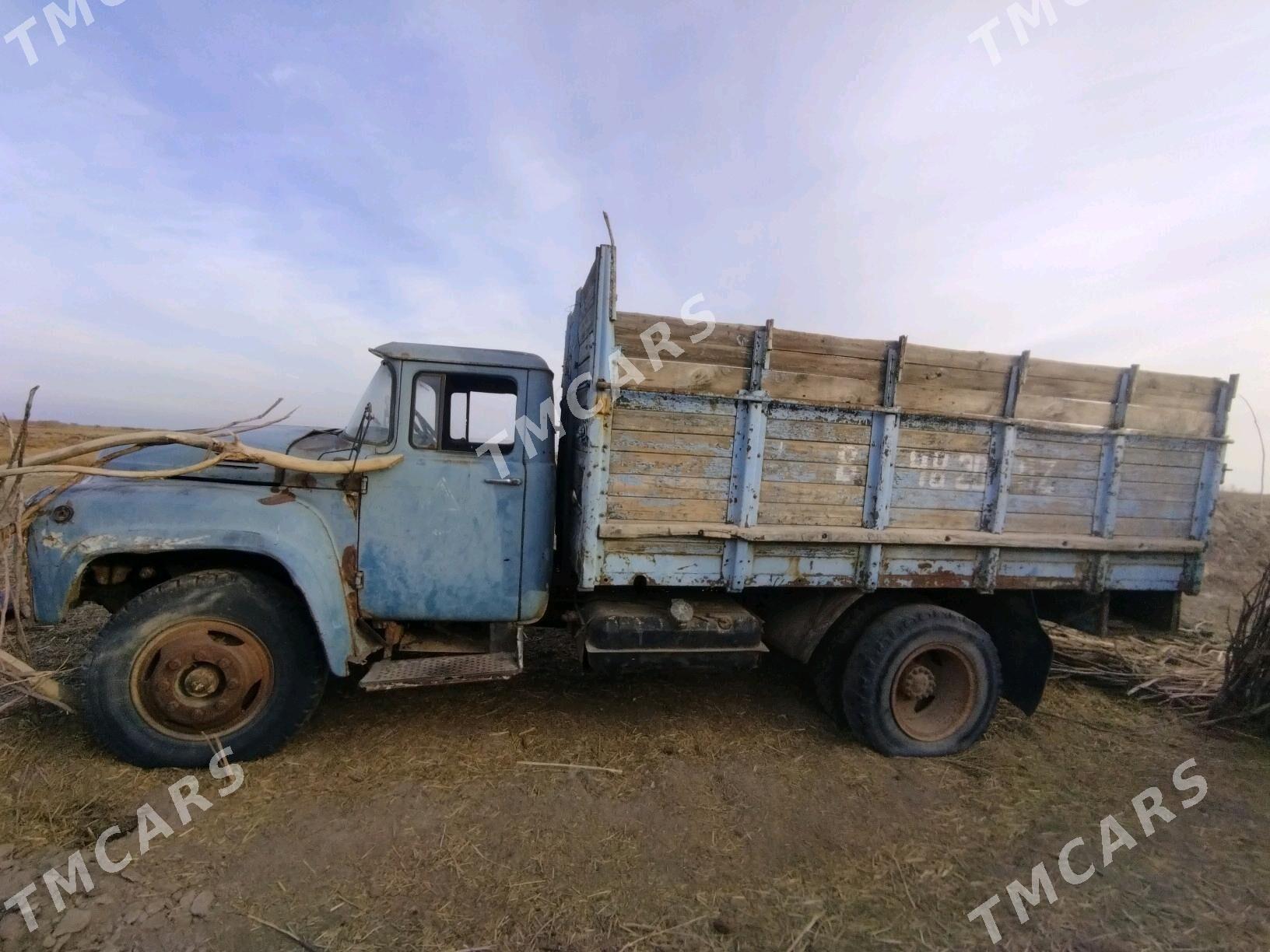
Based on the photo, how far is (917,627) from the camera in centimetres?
353

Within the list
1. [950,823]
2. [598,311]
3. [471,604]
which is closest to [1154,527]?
[950,823]

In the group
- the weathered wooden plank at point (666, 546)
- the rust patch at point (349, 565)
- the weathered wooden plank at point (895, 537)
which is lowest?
the rust patch at point (349, 565)

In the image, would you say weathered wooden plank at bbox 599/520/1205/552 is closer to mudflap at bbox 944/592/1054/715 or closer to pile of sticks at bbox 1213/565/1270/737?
mudflap at bbox 944/592/1054/715

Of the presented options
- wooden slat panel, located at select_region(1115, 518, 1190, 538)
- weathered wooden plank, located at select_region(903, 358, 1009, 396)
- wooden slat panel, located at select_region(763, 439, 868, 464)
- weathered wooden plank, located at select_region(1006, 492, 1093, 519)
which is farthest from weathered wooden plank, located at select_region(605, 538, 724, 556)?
wooden slat panel, located at select_region(1115, 518, 1190, 538)

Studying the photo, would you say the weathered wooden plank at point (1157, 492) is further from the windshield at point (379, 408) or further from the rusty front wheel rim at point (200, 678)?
the rusty front wheel rim at point (200, 678)

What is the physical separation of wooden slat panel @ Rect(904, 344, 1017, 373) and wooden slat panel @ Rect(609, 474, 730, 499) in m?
1.31

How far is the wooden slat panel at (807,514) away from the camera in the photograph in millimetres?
3357

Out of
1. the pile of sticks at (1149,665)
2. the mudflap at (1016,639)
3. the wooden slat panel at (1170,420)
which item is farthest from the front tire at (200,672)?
the pile of sticks at (1149,665)

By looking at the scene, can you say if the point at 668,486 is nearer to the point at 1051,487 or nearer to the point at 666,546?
the point at 666,546

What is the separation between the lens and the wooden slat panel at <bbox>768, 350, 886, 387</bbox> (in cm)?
331

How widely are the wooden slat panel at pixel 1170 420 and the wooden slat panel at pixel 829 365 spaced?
162 centimetres

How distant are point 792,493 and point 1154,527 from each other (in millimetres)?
2397

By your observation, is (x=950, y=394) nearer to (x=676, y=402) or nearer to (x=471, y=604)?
(x=676, y=402)

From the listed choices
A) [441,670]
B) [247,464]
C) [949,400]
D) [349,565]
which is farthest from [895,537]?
[247,464]
